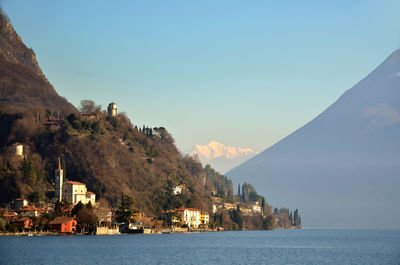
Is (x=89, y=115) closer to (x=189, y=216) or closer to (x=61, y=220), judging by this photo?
(x=189, y=216)

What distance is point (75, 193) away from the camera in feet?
479

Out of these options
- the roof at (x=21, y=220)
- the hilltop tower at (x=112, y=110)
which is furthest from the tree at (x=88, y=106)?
the roof at (x=21, y=220)

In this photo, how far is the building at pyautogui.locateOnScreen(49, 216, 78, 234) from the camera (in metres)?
117

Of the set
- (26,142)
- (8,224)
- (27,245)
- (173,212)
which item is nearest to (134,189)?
(173,212)

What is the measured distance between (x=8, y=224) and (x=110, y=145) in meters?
65.7

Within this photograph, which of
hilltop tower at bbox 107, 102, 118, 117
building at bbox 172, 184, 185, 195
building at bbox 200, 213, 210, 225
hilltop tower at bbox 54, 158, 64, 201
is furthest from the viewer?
hilltop tower at bbox 107, 102, 118, 117

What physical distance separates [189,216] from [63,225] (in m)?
58.9

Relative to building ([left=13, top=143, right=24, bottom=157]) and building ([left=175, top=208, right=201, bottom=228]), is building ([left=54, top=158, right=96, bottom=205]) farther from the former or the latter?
building ([left=175, top=208, right=201, bottom=228])

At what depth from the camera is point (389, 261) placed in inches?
2963

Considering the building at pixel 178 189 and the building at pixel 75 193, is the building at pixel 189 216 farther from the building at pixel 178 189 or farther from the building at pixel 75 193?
the building at pixel 75 193

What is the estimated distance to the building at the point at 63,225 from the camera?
117 m

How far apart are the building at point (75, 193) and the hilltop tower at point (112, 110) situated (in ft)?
155

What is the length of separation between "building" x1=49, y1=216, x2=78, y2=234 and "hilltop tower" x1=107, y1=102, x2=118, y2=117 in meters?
76.3

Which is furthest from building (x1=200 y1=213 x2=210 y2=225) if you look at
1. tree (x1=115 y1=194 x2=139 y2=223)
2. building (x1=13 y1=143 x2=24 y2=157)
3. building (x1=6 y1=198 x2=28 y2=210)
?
building (x1=6 y1=198 x2=28 y2=210)
